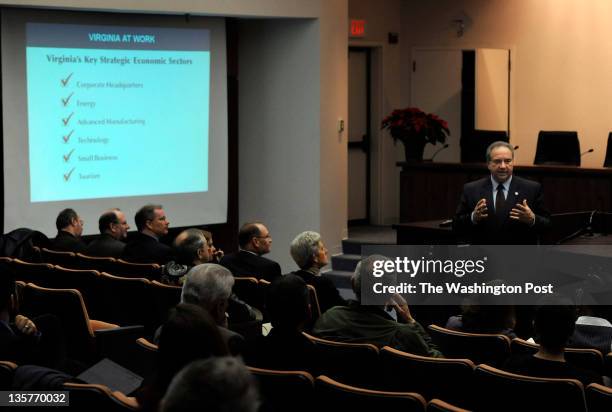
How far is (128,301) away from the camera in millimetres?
5676

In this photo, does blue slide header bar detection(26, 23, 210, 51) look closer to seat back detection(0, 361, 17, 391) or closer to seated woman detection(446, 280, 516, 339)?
seated woman detection(446, 280, 516, 339)

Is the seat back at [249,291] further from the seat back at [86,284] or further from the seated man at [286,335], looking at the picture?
the seated man at [286,335]

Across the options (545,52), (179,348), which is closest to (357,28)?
(545,52)

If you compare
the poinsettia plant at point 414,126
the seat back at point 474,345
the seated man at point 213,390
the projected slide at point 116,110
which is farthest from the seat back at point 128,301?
the poinsettia plant at point 414,126

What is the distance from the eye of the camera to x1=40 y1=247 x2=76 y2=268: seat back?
695 centimetres

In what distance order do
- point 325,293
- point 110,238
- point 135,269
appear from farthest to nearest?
point 110,238, point 135,269, point 325,293

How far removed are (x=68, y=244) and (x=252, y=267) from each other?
1.92 m

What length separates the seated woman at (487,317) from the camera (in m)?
4.47

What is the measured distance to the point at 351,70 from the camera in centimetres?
1216

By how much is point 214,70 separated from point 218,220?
5.25 ft

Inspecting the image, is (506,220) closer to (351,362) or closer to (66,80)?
(351,362)

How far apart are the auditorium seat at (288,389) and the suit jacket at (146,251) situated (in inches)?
141

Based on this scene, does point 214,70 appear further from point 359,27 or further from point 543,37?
point 543,37

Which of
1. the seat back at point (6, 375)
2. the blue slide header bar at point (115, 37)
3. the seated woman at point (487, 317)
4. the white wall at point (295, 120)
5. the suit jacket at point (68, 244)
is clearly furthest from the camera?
the white wall at point (295, 120)
